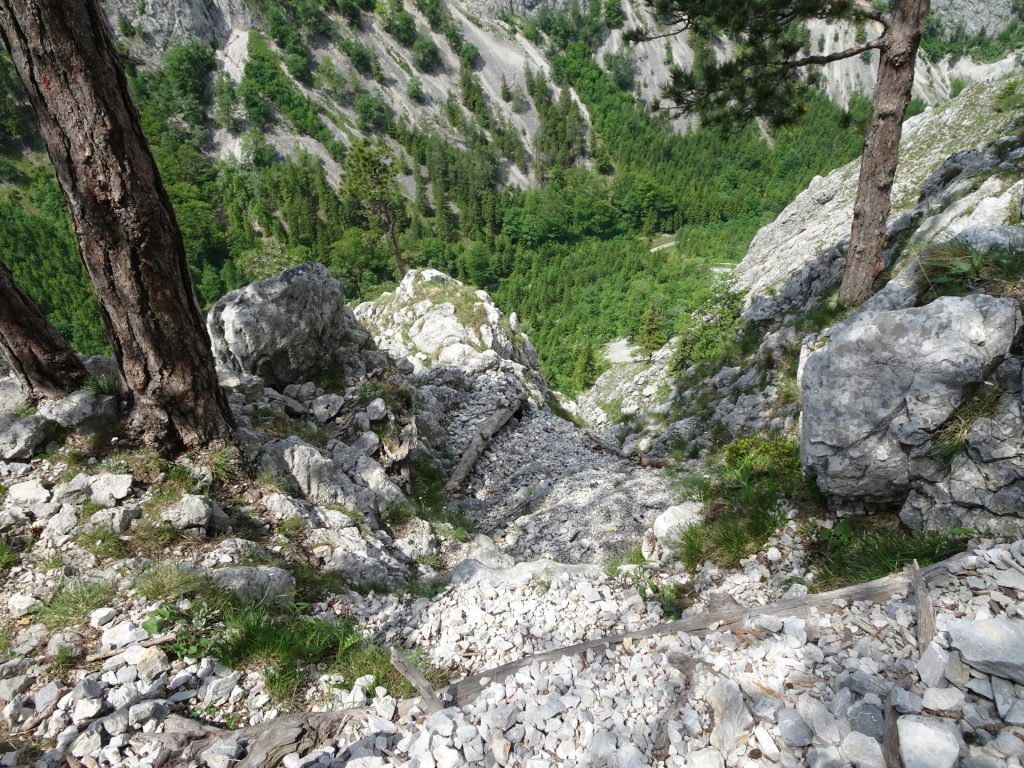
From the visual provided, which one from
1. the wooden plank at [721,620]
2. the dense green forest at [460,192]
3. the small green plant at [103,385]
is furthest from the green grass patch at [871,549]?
the dense green forest at [460,192]

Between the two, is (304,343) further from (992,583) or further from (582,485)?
(992,583)

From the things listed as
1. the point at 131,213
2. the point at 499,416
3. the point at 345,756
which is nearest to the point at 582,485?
the point at 499,416

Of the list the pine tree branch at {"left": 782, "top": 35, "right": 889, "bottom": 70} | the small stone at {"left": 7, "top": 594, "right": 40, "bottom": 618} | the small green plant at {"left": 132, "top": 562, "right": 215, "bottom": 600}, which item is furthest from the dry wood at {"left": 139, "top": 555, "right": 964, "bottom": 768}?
the pine tree branch at {"left": 782, "top": 35, "right": 889, "bottom": 70}

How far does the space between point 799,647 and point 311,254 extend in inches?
3772

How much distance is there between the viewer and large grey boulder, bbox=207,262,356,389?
10352mm

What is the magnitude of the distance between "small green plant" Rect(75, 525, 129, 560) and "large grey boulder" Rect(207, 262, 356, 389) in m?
5.72

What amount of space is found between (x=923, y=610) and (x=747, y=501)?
8.78ft

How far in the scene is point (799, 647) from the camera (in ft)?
10.8

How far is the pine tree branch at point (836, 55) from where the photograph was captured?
7.62 m

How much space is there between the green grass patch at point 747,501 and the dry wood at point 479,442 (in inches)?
245

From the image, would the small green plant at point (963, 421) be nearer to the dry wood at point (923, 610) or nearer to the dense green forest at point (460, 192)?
the dry wood at point (923, 610)

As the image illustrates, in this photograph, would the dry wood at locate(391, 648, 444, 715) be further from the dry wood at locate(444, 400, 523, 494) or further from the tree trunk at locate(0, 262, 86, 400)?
the dry wood at locate(444, 400, 523, 494)

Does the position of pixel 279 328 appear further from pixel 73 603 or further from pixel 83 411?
pixel 73 603

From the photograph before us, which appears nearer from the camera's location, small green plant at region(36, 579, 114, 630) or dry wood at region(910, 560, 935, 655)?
dry wood at region(910, 560, 935, 655)
